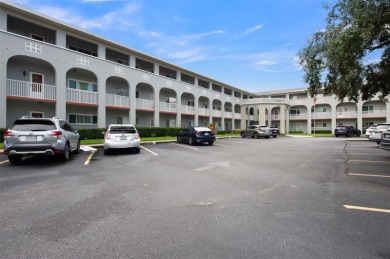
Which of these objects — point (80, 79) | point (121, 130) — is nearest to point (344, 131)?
point (121, 130)

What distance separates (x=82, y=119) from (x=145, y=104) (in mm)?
6962

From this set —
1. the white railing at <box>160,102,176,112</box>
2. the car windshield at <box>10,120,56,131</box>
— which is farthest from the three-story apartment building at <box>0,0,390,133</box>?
the car windshield at <box>10,120,56,131</box>

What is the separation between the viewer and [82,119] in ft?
76.8

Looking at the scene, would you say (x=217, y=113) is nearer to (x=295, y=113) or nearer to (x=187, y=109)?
(x=187, y=109)

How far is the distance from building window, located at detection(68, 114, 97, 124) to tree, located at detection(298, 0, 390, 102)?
19.7 meters

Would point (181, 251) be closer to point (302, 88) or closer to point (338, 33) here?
point (338, 33)

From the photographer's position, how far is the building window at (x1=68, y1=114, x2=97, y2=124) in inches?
889

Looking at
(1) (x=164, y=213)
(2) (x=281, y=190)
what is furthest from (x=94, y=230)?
(2) (x=281, y=190)

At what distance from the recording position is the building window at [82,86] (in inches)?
886

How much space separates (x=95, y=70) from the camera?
22438mm

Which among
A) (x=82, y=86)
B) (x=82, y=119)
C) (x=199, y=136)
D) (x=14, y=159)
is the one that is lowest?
(x=14, y=159)

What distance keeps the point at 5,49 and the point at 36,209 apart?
17329 mm

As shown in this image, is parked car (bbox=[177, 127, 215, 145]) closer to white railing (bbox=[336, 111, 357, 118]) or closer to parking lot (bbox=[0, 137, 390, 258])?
parking lot (bbox=[0, 137, 390, 258])

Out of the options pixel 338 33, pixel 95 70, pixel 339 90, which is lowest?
pixel 339 90
